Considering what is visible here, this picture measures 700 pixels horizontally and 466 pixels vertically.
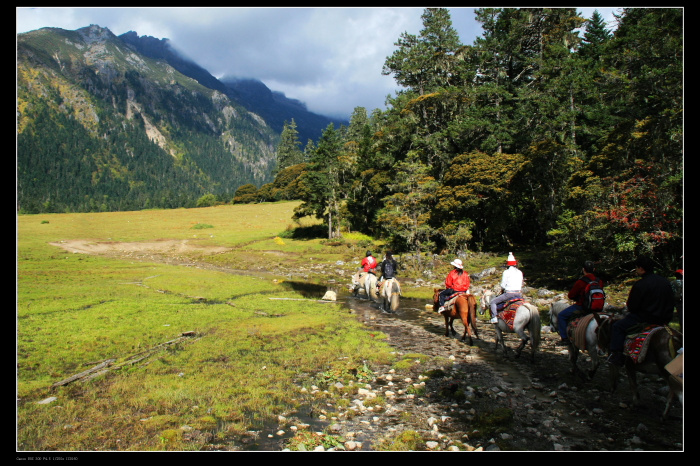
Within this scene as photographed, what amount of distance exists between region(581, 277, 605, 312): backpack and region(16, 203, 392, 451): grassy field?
581cm

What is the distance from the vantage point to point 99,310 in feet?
50.5

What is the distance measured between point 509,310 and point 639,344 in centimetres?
435

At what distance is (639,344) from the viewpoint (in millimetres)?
7238

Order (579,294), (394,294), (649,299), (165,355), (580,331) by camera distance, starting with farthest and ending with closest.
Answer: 1. (394,294)
2. (165,355)
3. (579,294)
4. (580,331)
5. (649,299)

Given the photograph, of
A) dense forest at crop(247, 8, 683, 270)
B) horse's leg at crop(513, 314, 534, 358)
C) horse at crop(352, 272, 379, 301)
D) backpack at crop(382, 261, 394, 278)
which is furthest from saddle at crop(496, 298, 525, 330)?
dense forest at crop(247, 8, 683, 270)

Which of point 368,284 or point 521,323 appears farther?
point 368,284

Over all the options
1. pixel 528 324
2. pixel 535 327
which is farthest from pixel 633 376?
pixel 528 324

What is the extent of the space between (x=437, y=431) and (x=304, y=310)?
1175 centimetres

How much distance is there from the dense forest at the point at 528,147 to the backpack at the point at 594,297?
35.4 feet

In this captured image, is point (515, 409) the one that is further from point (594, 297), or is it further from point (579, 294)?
point (579, 294)

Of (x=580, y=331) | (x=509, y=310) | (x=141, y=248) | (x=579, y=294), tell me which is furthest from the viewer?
(x=141, y=248)

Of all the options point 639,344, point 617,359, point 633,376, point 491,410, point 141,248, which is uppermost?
point 639,344

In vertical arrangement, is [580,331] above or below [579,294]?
below
